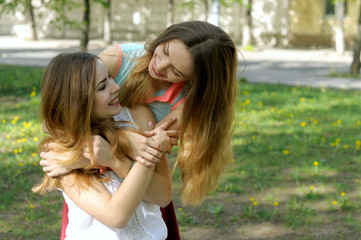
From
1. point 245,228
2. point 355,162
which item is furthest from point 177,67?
point 355,162

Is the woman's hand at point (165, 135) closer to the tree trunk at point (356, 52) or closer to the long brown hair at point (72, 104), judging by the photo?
the long brown hair at point (72, 104)

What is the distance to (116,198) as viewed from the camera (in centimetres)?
188

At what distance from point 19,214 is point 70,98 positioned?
244 centimetres

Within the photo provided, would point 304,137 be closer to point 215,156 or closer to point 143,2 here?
point 215,156

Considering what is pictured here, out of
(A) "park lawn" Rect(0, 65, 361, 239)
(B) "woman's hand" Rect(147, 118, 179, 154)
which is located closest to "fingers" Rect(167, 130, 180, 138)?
(B) "woman's hand" Rect(147, 118, 179, 154)

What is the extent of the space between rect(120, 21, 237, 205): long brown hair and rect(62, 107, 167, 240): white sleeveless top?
0.26 m

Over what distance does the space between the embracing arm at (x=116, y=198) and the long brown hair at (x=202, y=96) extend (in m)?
0.35

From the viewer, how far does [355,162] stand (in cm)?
542

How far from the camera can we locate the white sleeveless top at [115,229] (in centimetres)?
201

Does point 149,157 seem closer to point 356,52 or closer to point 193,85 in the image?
point 193,85

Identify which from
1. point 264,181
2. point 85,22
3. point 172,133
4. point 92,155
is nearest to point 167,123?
point 172,133

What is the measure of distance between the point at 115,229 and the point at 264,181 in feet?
9.89

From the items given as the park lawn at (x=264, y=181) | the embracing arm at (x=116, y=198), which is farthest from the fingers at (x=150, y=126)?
the park lawn at (x=264, y=181)

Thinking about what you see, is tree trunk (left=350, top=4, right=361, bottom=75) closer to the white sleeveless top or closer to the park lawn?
the park lawn
